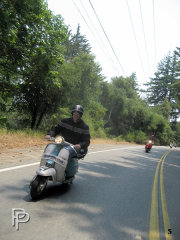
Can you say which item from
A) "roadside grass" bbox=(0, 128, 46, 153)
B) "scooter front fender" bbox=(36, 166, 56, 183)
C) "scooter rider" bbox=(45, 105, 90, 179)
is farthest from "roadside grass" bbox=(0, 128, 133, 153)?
"scooter front fender" bbox=(36, 166, 56, 183)

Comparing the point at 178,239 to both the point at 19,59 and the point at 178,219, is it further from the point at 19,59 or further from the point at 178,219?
the point at 19,59

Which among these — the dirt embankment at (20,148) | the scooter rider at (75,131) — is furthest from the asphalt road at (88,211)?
the dirt embankment at (20,148)

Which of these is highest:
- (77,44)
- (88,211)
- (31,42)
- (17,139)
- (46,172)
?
(77,44)

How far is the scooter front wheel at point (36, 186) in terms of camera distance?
13.8 ft

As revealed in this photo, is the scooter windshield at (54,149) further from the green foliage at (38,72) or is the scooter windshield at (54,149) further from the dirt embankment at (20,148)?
the green foliage at (38,72)

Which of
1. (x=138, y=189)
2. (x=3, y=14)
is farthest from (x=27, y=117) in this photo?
(x=138, y=189)

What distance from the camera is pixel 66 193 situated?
512 centimetres

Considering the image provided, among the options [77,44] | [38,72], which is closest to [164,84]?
[77,44]

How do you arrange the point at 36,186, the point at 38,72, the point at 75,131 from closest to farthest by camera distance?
the point at 36,186 → the point at 75,131 → the point at 38,72

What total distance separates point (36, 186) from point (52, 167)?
477mm

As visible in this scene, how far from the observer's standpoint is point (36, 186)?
419cm

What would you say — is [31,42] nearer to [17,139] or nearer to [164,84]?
[17,139]

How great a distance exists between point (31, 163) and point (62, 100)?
11268 millimetres

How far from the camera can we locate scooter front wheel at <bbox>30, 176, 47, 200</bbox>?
4.20 m
